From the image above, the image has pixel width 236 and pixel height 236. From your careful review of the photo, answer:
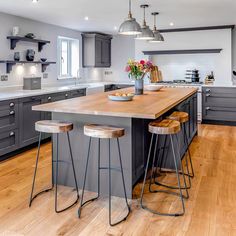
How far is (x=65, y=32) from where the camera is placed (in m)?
6.89

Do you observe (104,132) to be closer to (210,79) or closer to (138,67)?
(138,67)

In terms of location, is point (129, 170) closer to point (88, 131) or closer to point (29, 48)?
point (88, 131)

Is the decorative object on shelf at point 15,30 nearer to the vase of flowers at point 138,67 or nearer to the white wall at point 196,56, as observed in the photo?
the vase of flowers at point 138,67

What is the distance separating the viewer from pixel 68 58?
24.1ft

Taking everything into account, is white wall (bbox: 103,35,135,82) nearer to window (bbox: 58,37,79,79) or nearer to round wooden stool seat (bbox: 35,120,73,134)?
window (bbox: 58,37,79,79)

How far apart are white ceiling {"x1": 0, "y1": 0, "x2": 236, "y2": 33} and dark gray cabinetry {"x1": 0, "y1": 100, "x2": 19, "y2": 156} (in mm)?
1517

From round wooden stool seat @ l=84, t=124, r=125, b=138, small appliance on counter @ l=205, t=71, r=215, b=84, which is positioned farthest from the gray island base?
small appliance on counter @ l=205, t=71, r=215, b=84

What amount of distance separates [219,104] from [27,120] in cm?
419

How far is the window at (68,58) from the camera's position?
23.0 ft

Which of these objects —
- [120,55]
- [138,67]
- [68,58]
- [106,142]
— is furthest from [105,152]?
[120,55]

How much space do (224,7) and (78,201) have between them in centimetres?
390

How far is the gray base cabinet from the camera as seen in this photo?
426 cm

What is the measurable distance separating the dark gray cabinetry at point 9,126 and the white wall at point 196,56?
4192 mm

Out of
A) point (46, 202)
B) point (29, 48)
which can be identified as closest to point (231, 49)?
point (29, 48)
